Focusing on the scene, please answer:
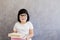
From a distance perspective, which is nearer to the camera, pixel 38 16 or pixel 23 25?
pixel 23 25

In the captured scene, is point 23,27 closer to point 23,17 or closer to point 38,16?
point 23,17

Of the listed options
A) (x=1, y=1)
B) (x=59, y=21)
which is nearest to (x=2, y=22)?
(x=1, y=1)

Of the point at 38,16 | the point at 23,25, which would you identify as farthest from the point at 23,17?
the point at 38,16

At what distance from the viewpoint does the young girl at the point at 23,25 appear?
2073 mm

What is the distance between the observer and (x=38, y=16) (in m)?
2.27

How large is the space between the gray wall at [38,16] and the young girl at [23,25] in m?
0.16

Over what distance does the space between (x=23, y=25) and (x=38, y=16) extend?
287 millimetres

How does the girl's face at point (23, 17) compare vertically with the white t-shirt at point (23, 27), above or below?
above

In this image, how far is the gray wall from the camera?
225 cm

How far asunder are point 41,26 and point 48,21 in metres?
0.12

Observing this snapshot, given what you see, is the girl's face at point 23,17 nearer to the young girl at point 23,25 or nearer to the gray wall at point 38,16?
the young girl at point 23,25

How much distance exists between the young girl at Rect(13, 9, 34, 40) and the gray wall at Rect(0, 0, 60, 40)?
0.53 ft

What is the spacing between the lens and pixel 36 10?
2.26m

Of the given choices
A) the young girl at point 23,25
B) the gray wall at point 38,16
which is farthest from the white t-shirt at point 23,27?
the gray wall at point 38,16
